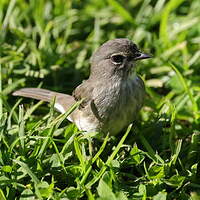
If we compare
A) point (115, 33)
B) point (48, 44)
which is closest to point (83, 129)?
point (48, 44)

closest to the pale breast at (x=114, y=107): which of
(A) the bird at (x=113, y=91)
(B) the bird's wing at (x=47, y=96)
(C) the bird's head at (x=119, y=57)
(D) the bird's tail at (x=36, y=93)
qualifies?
(A) the bird at (x=113, y=91)

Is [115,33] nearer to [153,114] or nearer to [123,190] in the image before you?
[153,114]

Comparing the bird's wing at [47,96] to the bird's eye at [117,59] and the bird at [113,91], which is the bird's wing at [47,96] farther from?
the bird's eye at [117,59]

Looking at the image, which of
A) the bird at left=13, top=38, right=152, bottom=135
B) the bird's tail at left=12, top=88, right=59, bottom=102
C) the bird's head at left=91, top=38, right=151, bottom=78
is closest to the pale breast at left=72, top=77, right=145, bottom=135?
the bird at left=13, top=38, right=152, bottom=135

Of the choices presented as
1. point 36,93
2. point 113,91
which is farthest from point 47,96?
point 113,91

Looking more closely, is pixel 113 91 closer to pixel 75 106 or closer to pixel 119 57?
pixel 119 57

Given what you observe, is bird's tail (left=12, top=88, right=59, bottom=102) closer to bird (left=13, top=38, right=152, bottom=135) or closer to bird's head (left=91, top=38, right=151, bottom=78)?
bird (left=13, top=38, right=152, bottom=135)

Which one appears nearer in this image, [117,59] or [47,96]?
[117,59]

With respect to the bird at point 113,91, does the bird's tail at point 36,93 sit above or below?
below
